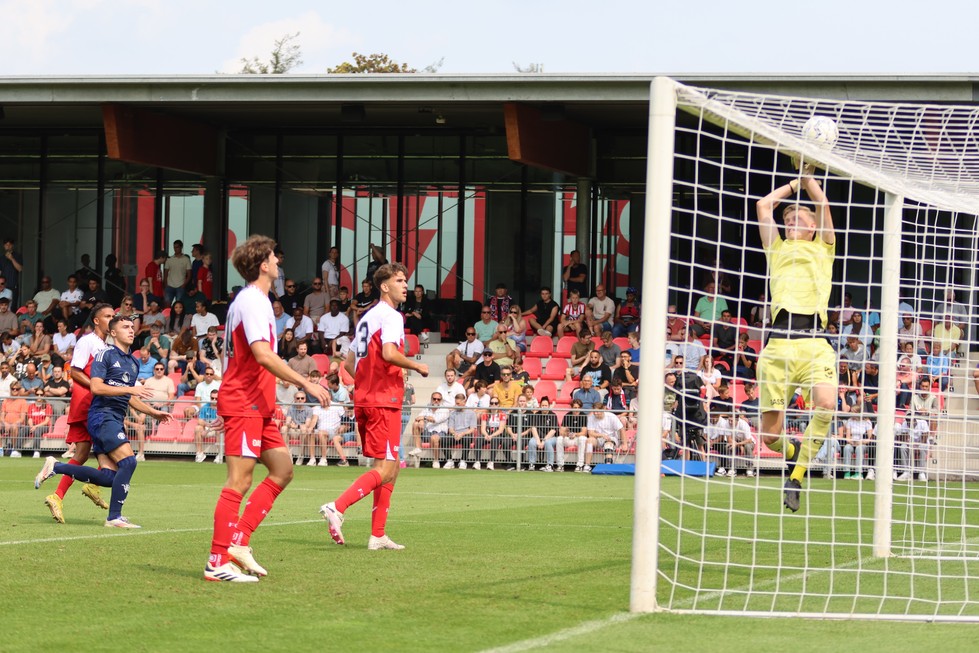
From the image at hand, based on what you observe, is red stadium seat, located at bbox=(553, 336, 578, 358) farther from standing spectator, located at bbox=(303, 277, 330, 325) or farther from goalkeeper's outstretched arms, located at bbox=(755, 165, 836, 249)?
goalkeeper's outstretched arms, located at bbox=(755, 165, 836, 249)

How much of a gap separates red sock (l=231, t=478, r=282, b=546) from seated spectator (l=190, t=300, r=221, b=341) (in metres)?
19.5

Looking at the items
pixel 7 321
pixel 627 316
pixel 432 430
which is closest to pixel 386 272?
pixel 432 430

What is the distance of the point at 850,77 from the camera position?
22.0 metres

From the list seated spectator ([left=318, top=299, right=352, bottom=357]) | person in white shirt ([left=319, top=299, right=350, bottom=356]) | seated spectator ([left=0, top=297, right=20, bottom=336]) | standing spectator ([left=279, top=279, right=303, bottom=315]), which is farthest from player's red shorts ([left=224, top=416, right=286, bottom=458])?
seated spectator ([left=0, top=297, right=20, bottom=336])

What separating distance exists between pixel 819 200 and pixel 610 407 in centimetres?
1287

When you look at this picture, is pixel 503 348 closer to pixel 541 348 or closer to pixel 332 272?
pixel 541 348

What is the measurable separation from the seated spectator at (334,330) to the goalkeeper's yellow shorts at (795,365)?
57.7 ft

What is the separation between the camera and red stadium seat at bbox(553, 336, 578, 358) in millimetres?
24469

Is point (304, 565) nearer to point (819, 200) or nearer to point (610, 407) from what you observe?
point (819, 200)

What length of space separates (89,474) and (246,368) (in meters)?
4.29

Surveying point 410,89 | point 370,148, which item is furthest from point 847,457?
point 370,148

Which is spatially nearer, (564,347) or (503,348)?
(503,348)

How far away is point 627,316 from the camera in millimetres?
26078

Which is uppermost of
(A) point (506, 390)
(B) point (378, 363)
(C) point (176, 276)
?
(C) point (176, 276)
